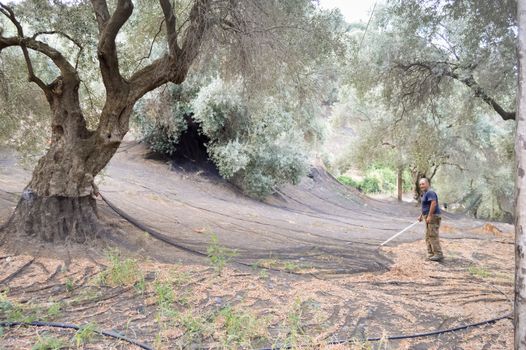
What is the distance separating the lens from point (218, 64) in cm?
714

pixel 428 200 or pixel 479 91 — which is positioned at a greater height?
pixel 479 91

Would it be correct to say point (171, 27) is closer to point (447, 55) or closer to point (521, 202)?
point (521, 202)

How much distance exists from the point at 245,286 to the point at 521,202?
10.3ft

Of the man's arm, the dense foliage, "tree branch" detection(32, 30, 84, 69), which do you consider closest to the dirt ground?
the man's arm

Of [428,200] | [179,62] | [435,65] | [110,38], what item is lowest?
[428,200]

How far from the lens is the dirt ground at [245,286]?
3.77m

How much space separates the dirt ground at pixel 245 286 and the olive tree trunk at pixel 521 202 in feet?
3.94

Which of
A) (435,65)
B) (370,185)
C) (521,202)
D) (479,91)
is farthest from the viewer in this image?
(370,185)

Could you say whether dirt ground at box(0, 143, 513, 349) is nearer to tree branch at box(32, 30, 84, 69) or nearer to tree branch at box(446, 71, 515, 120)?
tree branch at box(32, 30, 84, 69)

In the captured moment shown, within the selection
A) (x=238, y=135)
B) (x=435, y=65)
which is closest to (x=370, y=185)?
(x=238, y=135)

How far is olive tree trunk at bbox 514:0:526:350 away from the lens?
262cm

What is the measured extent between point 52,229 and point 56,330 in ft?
8.85

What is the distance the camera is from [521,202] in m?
2.65

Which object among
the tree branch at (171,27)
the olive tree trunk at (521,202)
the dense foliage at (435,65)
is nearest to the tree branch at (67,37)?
the tree branch at (171,27)
